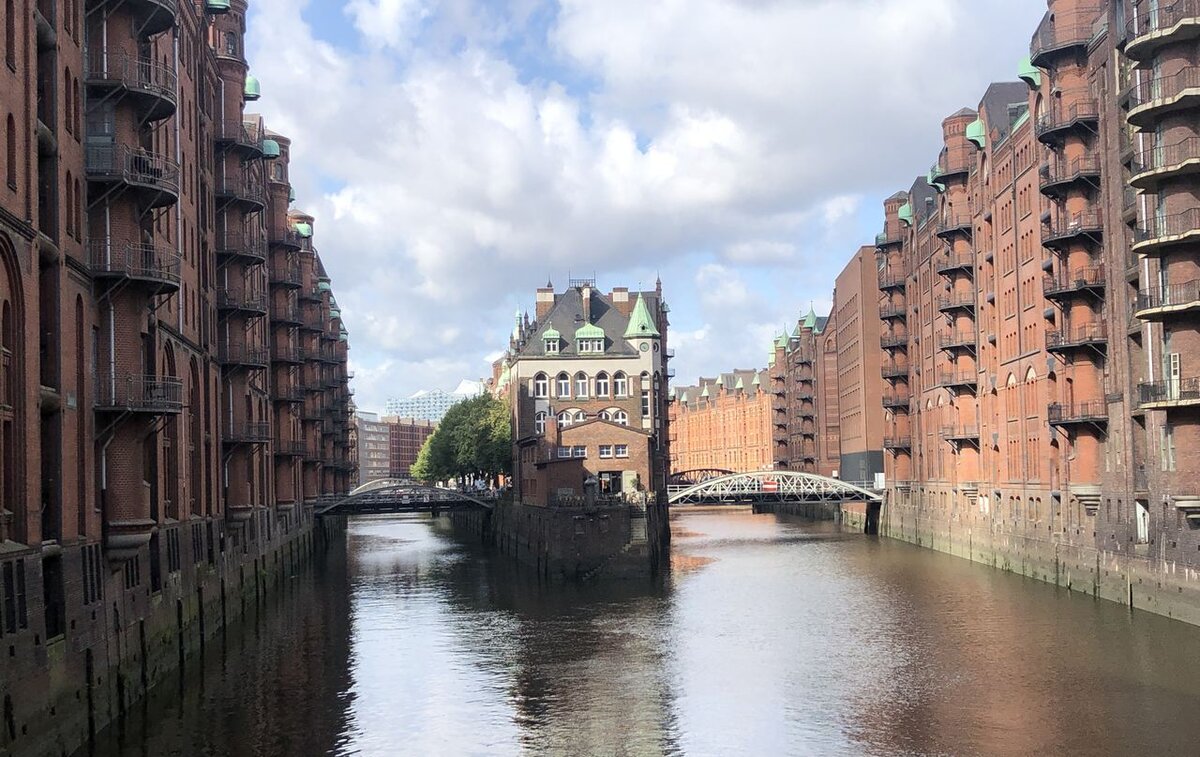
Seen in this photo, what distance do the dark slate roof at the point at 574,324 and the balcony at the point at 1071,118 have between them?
4561 cm

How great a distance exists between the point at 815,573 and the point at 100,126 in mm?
47527

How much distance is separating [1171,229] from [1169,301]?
2.37 m

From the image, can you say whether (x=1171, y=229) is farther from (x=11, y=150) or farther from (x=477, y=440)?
(x=477, y=440)

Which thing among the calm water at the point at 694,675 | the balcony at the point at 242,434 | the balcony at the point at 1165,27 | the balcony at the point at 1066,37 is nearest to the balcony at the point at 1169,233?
the balcony at the point at 1165,27

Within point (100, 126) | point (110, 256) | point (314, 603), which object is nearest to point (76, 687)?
point (110, 256)

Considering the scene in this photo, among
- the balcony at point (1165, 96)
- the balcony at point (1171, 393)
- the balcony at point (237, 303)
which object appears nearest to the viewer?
the balcony at point (1165, 96)

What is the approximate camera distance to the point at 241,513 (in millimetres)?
54688

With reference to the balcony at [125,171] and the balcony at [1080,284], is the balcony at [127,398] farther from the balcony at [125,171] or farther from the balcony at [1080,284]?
the balcony at [1080,284]

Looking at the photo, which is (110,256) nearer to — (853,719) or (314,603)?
(853,719)

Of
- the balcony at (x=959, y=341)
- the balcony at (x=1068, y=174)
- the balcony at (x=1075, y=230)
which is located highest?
the balcony at (x=1068, y=174)

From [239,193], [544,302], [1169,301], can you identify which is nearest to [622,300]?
[544,302]

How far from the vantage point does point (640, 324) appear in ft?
320

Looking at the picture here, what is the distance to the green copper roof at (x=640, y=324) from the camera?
97250 mm

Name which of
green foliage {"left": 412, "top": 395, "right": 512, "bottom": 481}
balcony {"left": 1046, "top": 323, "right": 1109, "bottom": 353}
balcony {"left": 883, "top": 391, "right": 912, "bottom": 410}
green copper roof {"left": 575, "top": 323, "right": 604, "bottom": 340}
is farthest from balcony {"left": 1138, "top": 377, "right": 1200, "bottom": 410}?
green foliage {"left": 412, "top": 395, "right": 512, "bottom": 481}
